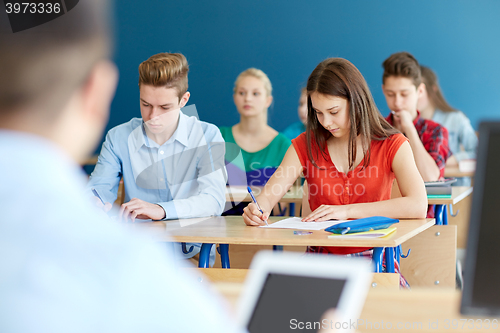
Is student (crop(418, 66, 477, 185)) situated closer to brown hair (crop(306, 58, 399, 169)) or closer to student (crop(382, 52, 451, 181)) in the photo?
student (crop(382, 52, 451, 181))

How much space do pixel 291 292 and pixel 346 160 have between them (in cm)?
144

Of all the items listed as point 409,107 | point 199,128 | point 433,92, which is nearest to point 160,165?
point 199,128

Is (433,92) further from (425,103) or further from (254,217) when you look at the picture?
(254,217)

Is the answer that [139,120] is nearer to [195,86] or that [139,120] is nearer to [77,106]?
[77,106]

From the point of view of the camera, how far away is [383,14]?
17.8ft

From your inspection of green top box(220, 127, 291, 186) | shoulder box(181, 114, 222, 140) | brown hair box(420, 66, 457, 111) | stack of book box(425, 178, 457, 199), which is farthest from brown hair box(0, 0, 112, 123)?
brown hair box(420, 66, 457, 111)

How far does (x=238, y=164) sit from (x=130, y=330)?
301cm

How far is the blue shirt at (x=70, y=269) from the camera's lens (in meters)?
0.33

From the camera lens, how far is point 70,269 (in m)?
0.33

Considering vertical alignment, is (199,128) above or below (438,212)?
above

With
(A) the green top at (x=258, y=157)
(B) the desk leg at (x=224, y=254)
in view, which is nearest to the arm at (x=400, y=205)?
(B) the desk leg at (x=224, y=254)

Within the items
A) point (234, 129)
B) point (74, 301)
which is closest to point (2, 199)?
point (74, 301)

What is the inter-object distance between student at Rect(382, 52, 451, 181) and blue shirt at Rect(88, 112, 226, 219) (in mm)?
1326

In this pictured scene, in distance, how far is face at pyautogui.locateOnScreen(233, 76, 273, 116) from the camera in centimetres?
372
